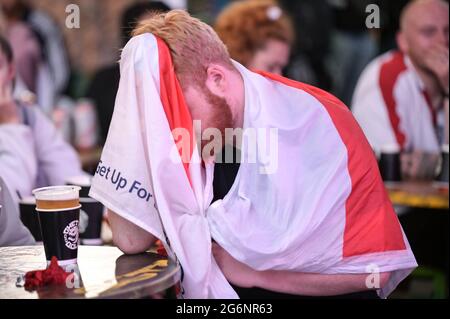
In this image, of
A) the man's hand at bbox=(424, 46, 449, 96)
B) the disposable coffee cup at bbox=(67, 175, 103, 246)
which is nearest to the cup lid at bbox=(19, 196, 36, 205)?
the disposable coffee cup at bbox=(67, 175, 103, 246)

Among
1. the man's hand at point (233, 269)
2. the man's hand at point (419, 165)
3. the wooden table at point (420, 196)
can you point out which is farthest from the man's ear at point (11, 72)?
the man's hand at point (419, 165)

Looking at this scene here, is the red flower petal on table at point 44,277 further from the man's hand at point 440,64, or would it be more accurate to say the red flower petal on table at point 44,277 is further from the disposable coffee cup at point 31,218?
the man's hand at point 440,64

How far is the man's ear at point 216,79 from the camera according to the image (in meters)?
2.02

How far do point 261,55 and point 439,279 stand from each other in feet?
4.45

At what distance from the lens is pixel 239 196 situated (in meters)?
2.05

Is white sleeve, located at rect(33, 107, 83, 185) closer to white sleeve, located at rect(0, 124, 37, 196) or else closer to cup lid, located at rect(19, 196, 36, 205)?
white sleeve, located at rect(0, 124, 37, 196)

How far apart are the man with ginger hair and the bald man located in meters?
1.58

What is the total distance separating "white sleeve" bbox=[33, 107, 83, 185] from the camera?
10.7 ft

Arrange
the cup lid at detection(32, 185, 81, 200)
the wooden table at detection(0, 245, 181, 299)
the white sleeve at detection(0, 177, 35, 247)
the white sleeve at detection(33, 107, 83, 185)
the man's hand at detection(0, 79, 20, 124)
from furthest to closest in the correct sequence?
1. the white sleeve at detection(33, 107, 83, 185)
2. the man's hand at detection(0, 79, 20, 124)
3. the white sleeve at detection(0, 177, 35, 247)
4. the cup lid at detection(32, 185, 81, 200)
5. the wooden table at detection(0, 245, 181, 299)

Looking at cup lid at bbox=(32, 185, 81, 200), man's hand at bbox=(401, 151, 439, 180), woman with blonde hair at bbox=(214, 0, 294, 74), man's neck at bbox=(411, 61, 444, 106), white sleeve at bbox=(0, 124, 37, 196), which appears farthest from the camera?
woman with blonde hair at bbox=(214, 0, 294, 74)

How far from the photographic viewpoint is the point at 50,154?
329 centimetres

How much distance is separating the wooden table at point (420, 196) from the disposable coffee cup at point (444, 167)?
1.1 inches

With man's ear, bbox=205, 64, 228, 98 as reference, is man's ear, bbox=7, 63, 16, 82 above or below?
below

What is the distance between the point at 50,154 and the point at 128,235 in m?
1.38
